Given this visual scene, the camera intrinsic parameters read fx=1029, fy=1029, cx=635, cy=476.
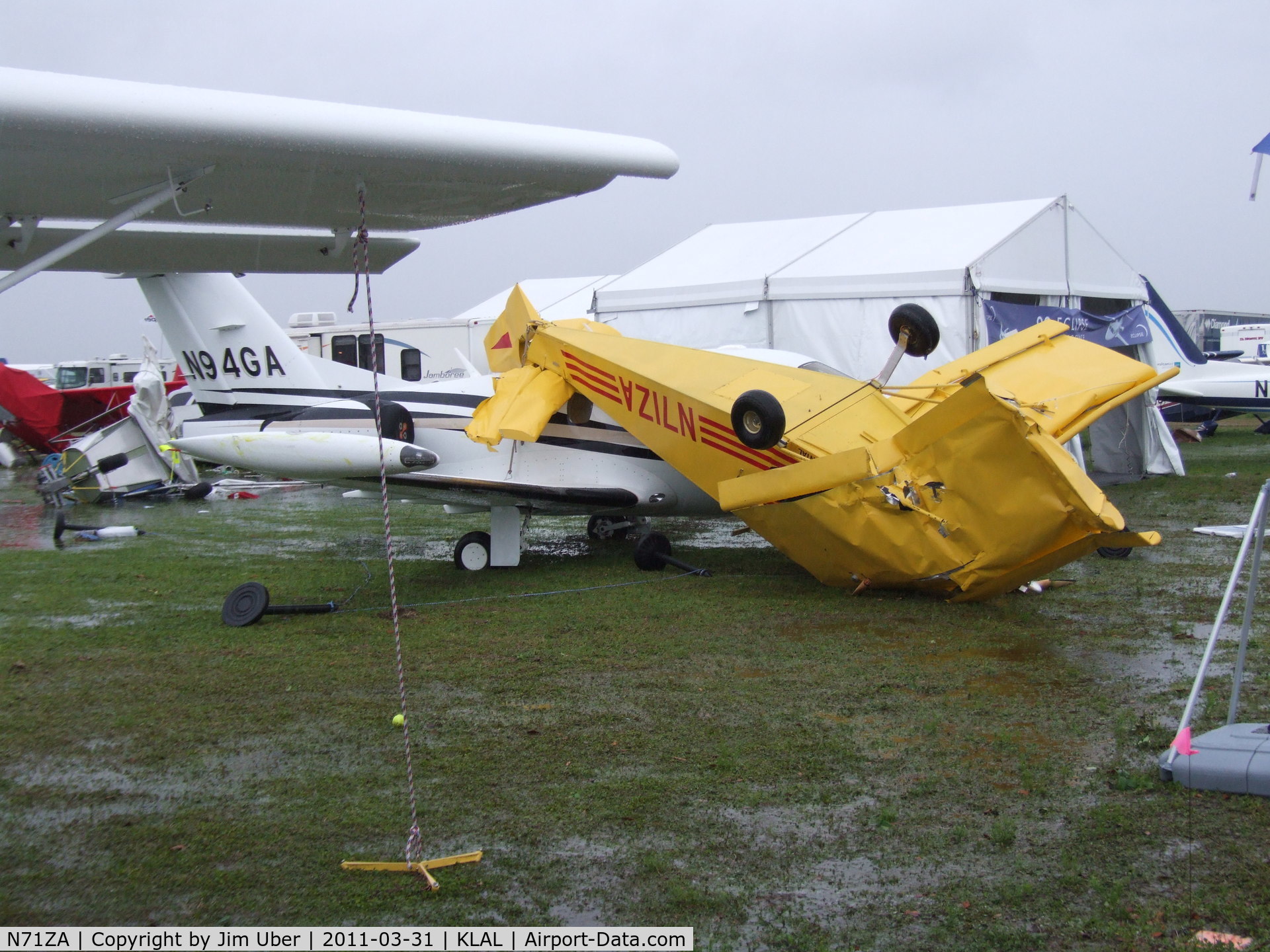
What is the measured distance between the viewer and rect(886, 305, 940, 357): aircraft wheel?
8.58 metres

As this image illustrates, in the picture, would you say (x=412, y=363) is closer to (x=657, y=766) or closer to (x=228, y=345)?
(x=228, y=345)

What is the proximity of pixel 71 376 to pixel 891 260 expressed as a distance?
35664mm

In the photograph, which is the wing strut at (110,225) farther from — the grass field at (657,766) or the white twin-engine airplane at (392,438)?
the white twin-engine airplane at (392,438)

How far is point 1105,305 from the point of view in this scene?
18.3 m

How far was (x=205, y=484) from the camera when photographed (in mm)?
18156

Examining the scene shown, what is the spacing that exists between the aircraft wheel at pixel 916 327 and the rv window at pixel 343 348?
648 inches

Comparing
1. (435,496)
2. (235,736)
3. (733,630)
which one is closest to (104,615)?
(435,496)

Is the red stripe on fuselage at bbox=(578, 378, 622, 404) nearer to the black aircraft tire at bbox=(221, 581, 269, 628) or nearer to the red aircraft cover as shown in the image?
the black aircraft tire at bbox=(221, 581, 269, 628)

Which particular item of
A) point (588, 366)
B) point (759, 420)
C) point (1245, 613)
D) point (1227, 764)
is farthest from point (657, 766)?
point (588, 366)

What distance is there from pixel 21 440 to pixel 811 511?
23.5 meters

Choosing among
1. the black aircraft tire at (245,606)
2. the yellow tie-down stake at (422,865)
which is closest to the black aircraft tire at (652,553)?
the black aircraft tire at (245,606)

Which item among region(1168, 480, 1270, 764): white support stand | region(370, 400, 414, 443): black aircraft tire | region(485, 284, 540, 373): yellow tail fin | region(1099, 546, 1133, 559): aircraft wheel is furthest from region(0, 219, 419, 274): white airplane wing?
region(1099, 546, 1133, 559): aircraft wheel

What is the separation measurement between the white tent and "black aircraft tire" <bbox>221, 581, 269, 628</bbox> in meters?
9.28

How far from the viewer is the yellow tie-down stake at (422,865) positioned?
3.78 m
